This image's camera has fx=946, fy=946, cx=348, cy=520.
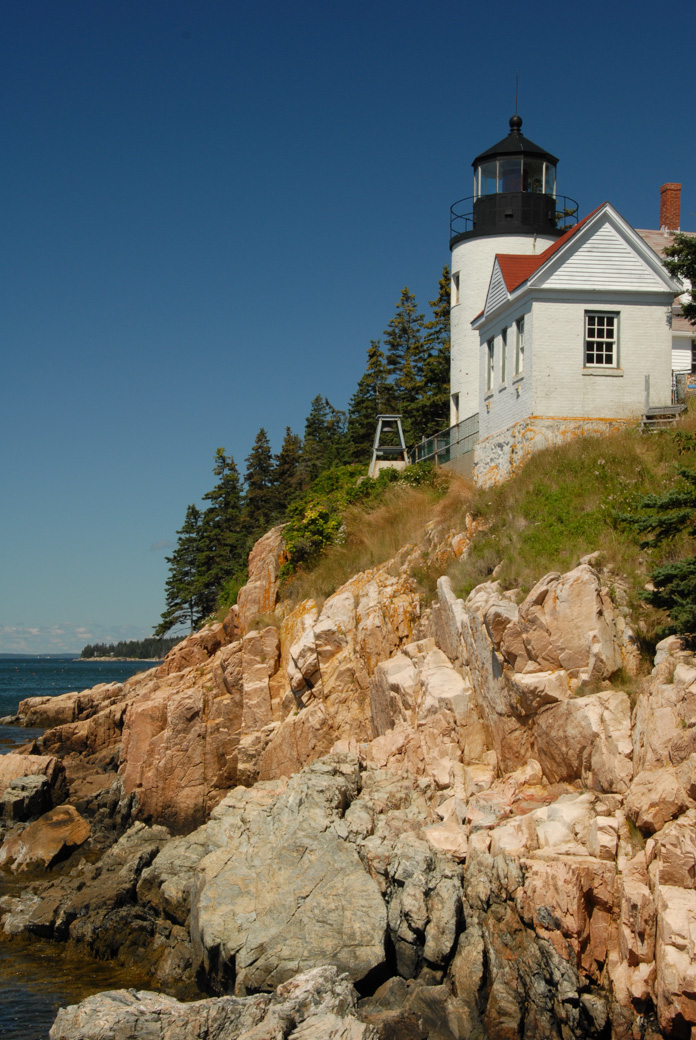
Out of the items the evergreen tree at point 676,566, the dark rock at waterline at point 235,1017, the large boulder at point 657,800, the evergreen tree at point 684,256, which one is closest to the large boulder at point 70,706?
the evergreen tree at point 684,256

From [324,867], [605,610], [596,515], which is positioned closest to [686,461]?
[596,515]

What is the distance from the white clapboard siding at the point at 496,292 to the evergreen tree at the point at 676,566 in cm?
1085

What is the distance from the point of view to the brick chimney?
111 feet

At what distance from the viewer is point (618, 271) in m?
22.5

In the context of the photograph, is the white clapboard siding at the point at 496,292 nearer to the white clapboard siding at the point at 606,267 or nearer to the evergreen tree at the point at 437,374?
the white clapboard siding at the point at 606,267

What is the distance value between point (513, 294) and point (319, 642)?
9724mm

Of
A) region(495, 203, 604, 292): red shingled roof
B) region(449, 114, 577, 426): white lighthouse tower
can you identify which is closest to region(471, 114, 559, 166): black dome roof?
region(449, 114, 577, 426): white lighthouse tower

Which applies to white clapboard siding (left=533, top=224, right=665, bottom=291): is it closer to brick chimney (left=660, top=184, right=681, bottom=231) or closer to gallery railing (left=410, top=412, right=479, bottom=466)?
gallery railing (left=410, top=412, right=479, bottom=466)

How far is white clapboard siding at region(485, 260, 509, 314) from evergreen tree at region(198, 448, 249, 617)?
22.5 m

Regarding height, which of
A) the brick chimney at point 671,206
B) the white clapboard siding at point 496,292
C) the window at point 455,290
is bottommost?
the white clapboard siding at point 496,292

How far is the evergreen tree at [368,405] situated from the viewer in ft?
139

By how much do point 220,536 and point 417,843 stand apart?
37.0 metres

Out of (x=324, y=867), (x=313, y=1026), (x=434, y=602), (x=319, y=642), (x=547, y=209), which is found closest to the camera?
(x=313, y=1026)

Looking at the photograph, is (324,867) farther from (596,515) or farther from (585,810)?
(596,515)
